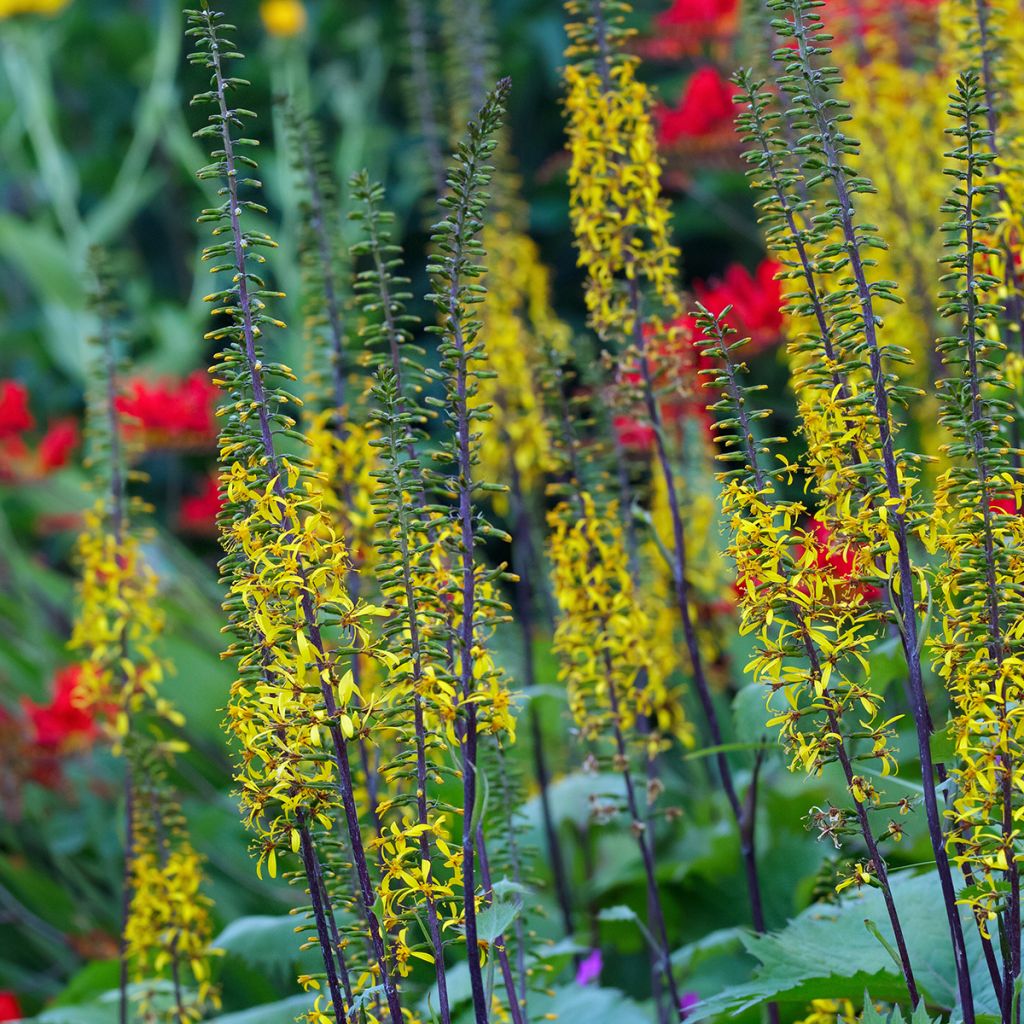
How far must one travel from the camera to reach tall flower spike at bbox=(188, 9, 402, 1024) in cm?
159

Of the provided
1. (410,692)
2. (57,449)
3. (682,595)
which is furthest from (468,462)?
(57,449)

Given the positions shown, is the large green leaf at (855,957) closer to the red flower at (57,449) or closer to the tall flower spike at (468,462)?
A: the tall flower spike at (468,462)

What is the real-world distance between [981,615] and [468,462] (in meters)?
0.65

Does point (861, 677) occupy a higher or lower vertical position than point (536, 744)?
higher

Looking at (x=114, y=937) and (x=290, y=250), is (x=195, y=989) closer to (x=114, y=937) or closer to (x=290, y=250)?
(x=114, y=937)

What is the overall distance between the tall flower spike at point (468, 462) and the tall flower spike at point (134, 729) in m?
0.97

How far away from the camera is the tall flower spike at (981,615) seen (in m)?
1.58

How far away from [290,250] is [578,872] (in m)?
4.26

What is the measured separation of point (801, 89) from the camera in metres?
1.70

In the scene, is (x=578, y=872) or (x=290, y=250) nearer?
(x=578, y=872)

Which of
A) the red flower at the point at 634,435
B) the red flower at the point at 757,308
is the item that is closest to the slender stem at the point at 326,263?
the red flower at the point at 634,435

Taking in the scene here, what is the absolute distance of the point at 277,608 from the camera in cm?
162

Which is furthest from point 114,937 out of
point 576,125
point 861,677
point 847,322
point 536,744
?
point 847,322

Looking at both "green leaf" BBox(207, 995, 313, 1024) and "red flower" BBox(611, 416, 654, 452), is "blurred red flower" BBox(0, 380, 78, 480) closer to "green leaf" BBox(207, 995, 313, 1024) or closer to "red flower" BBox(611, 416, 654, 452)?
"red flower" BBox(611, 416, 654, 452)
